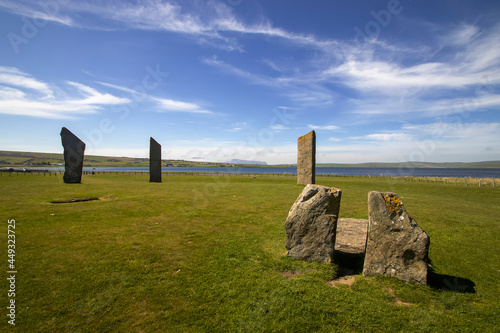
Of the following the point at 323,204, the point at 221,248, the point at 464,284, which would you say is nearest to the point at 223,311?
the point at 221,248

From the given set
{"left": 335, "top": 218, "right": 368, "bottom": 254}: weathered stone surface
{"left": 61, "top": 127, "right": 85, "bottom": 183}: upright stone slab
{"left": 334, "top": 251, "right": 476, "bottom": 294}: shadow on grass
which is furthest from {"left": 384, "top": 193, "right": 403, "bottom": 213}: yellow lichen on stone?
{"left": 61, "top": 127, "right": 85, "bottom": 183}: upright stone slab

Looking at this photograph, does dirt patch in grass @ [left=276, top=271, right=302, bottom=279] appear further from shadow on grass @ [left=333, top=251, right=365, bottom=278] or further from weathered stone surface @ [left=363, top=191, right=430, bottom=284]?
weathered stone surface @ [left=363, top=191, right=430, bottom=284]

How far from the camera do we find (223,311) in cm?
447

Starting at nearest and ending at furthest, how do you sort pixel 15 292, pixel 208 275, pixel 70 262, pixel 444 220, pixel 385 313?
pixel 385 313
pixel 15 292
pixel 208 275
pixel 70 262
pixel 444 220

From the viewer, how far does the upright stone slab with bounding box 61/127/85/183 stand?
24562mm

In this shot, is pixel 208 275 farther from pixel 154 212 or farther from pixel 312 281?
pixel 154 212

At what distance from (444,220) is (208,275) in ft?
39.4

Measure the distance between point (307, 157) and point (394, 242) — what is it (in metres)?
19.3

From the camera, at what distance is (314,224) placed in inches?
248

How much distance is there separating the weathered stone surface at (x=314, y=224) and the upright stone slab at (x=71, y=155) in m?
27.2

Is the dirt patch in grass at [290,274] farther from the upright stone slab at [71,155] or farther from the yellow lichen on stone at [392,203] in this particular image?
the upright stone slab at [71,155]

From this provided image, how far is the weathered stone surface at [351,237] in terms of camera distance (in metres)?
6.59

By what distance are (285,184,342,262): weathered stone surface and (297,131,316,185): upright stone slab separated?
59.2ft

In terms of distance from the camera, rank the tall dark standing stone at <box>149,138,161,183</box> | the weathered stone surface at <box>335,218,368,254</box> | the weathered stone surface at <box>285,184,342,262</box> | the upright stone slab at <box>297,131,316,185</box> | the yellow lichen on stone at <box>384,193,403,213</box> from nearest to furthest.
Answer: the yellow lichen on stone at <box>384,193,403,213</box>, the weathered stone surface at <box>285,184,342,262</box>, the weathered stone surface at <box>335,218,368,254</box>, the upright stone slab at <box>297,131,316,185</box>, the tall dark standing stone at <box>149,138,161,183</box>
